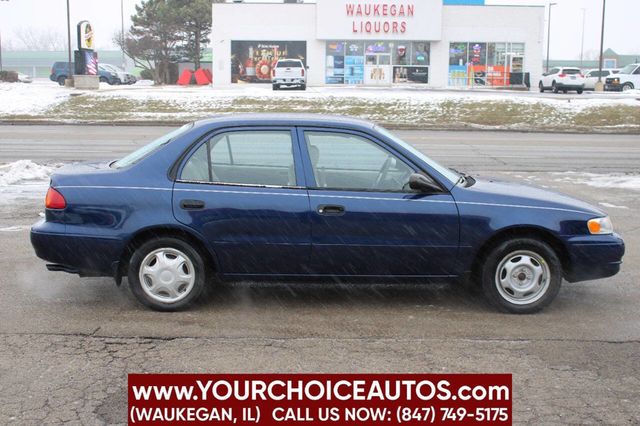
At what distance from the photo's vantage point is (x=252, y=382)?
315 cm

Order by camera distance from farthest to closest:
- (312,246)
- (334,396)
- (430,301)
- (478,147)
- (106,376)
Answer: (478,147) → (430,301) → (312,246) → (106,376) → (334,396)

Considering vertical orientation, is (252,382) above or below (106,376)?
above

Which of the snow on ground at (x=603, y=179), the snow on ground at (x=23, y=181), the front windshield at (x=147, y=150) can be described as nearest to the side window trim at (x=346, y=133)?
the front windshield at (x=147, y=150)

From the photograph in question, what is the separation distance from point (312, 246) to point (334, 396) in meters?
2.55

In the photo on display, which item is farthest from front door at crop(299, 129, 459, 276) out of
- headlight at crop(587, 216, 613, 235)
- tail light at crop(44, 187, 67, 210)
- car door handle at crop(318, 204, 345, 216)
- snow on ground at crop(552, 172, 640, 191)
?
snow on ground at crop(552, 172, 640, 191)

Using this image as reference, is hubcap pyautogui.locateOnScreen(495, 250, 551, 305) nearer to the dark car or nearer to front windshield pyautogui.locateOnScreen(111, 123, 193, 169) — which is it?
the dark car

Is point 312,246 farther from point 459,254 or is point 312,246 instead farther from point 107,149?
point 107,149

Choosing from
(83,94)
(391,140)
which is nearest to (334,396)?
(391,140)

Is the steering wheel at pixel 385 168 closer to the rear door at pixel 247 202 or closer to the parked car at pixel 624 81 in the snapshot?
the rear door at pixel 247 202

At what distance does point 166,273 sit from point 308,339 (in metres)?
1.24

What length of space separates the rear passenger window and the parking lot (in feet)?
3.26

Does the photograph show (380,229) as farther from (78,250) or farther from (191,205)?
(78,250)

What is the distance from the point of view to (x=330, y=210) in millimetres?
5562

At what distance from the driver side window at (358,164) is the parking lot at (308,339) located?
97 centimetres
